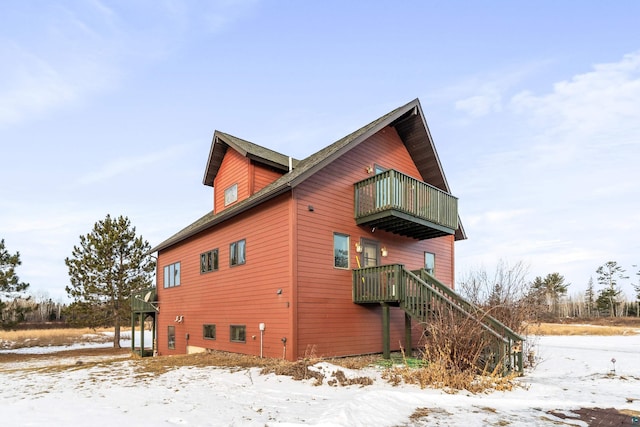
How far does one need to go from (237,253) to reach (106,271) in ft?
66.0

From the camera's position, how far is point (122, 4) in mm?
14266

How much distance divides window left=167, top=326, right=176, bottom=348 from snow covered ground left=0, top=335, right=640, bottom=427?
9325 millimetres

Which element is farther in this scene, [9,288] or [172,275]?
[9,288]

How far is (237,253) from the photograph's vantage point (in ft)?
51.8

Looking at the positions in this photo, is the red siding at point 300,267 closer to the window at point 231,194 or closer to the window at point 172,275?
the window at point 231,194

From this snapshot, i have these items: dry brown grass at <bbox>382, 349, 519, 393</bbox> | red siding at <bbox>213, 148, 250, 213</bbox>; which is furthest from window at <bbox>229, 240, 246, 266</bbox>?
dry brown grass at <bbox>382, 349, 519, 393</bbox>

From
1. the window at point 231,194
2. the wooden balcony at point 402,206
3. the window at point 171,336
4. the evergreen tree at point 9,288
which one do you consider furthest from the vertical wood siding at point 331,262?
the evergreen tree at point 9,288

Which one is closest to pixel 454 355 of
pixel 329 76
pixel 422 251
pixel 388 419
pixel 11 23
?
pixel 388 419

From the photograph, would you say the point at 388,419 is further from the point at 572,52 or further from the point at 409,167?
the point at 572,52

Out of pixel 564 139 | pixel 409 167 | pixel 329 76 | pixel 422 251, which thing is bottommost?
pixel 422 251

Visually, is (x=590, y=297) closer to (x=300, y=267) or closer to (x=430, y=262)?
(x=430, y=262)

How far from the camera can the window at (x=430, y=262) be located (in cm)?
1803

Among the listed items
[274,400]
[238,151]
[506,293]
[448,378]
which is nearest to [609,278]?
[506,293]

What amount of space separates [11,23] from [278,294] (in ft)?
40.2
